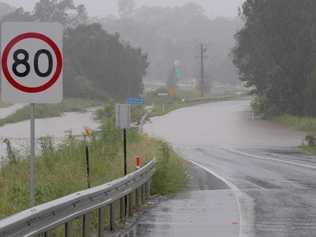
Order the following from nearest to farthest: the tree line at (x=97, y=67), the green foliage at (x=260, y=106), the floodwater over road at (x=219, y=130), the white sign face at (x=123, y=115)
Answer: the white sign face at (x=123, y=115) < the floodwater over road at (x=219, y=130) < the green foliage at (x=260, y=106) < the tree line at (x=97, y=67)

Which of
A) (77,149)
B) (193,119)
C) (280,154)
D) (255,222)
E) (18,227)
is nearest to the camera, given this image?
(18,227)

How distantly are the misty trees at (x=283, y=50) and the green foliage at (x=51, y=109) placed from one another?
19.6 metres

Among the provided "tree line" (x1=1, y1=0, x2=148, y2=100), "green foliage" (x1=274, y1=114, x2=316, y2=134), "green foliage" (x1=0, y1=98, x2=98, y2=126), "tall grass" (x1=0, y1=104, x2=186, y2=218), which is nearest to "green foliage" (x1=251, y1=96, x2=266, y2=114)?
"green foliage" (x1=274, y1=114, x2=316, y2=134)

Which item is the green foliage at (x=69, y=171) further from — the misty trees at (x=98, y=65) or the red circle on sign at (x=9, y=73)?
the misty trees at (x=98, y=65)

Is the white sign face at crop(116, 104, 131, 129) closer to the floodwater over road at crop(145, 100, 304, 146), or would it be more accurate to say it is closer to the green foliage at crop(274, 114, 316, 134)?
the floodwater over road at crop(145, 100, 304, 146)

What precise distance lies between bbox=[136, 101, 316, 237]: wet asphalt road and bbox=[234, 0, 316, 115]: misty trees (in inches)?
206

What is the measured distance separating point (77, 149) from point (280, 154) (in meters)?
19.6

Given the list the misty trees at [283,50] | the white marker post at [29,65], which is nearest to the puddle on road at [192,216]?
the white marker post at [29,65]

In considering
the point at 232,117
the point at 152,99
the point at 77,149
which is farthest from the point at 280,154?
the point at 152,99

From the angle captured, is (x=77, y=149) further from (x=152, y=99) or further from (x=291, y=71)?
(x=152, y=99)

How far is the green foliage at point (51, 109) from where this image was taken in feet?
225

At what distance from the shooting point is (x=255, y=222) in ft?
47.0

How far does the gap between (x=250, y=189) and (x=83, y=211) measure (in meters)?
10.4

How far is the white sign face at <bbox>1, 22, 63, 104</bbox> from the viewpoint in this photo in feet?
30.6
